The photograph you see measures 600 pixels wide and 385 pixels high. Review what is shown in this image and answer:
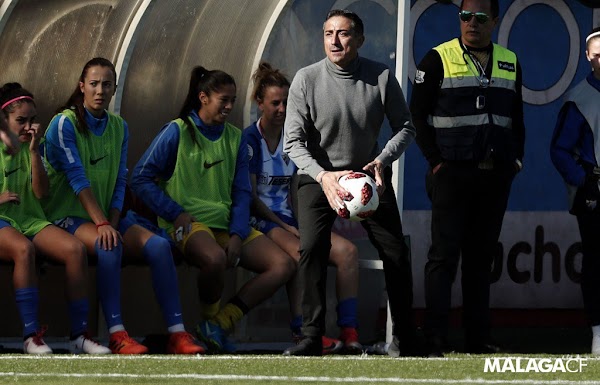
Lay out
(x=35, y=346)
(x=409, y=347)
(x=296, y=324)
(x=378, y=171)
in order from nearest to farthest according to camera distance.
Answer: (x=378, y=171) < (x=409, y=347) < (x=35, y=346) < (x=296, y=324)

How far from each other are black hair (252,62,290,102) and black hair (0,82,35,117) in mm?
1386

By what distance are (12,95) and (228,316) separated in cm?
165

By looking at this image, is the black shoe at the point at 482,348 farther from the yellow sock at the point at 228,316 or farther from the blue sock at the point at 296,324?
the yellow sock at the point at 228,316

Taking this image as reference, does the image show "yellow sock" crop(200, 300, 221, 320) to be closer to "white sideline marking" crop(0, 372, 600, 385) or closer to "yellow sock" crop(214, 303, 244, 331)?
"yellow sock" crop(214, 303, 244, 331)

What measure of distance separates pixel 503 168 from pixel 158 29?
2429mm

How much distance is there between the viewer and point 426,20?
1021cm

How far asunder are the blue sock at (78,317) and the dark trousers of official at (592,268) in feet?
9.04

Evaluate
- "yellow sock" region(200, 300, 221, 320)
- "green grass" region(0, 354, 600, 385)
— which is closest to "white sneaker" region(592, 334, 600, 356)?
"green grass" region(0, 354, 600, 385)

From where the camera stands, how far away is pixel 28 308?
7.59m

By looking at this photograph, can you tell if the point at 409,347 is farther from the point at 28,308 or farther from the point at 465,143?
the point at 28,308

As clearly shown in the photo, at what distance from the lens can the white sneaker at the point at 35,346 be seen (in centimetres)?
746

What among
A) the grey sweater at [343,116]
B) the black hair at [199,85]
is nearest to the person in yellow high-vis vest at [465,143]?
the grey sweater at [343,116]

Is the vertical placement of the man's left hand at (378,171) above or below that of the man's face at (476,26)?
below

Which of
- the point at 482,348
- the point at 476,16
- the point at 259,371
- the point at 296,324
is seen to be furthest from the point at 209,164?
the point at 259,371
